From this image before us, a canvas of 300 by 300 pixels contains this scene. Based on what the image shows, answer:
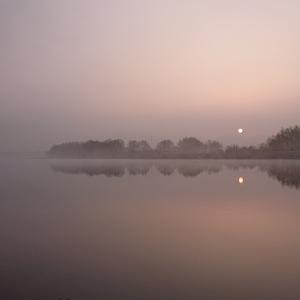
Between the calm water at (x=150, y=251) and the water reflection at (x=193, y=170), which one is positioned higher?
the water reflection at (x=193, y=170)

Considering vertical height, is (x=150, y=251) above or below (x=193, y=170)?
below

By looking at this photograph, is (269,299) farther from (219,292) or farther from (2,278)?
(2,278)

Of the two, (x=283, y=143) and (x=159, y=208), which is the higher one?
(x=283, y=143)

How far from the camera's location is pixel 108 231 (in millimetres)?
12406

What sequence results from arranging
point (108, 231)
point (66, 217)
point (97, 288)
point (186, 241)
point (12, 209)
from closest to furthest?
point (97, 288) → point (186, 241) → point (108, 231) → point (66, 217) → point (12, 209)

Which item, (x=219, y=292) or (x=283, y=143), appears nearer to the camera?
(x=219, y=292)

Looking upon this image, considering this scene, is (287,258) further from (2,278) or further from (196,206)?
(196,206)

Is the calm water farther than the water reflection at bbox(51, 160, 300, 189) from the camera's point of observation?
No

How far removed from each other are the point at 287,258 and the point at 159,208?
8716 mm

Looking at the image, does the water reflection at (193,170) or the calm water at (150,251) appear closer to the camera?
the calm water at (150,251)

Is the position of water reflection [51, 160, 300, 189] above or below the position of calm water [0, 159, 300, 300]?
above

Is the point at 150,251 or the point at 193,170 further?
the point at 193,170

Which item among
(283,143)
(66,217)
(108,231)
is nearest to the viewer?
(108,231)

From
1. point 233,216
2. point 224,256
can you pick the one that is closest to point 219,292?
point 224,256
